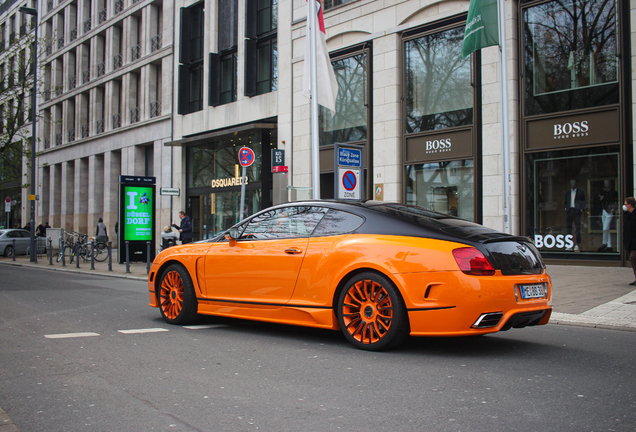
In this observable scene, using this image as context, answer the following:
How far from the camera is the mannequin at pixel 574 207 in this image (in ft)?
49.1

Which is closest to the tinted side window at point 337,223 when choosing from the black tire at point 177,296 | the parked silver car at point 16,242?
the black tire at point 177,296

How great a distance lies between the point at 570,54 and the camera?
1532 centimetres

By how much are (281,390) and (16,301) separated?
A: 7.25 meters

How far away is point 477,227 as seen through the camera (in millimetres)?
5863

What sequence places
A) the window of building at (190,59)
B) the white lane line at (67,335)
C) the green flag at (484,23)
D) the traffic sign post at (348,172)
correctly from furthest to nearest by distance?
the window of building at (190,59), the green flag at (484,23), the traffic sign post at (348,172), the white lane line at (67,335)

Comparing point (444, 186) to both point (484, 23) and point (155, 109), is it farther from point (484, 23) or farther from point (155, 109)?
point (155, 109)

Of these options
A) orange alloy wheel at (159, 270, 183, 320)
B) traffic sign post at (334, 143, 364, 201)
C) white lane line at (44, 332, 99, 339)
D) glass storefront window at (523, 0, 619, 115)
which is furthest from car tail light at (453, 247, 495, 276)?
glass storefront window at (523, 0, 619, 115)

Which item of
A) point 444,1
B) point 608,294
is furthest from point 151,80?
point 608,294

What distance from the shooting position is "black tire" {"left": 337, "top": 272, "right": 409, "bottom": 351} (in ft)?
17.5

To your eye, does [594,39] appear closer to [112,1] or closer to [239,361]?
[239,361]

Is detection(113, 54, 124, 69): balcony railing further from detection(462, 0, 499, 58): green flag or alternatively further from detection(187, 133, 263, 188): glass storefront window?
detection(462, 0, 499, 58): green flag

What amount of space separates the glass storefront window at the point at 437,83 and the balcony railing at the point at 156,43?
57.1 feet

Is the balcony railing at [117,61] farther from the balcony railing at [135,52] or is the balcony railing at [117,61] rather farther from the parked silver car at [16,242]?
the parked silver car at [16,242]

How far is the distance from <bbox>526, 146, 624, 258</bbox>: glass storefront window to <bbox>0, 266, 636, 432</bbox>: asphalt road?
27.1 ft
